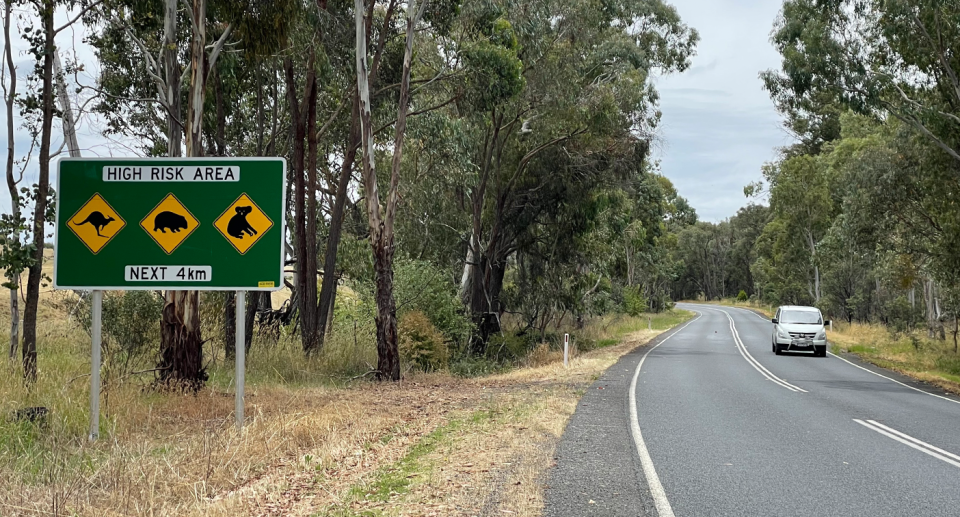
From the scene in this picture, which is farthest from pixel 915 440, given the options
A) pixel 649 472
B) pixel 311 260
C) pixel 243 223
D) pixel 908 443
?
pixel 311 260

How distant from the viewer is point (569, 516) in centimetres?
667

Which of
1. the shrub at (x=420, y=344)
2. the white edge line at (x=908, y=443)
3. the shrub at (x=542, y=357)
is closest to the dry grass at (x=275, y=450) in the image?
the white edge line at (x=908, y=443)

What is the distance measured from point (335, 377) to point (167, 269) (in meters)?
8.80

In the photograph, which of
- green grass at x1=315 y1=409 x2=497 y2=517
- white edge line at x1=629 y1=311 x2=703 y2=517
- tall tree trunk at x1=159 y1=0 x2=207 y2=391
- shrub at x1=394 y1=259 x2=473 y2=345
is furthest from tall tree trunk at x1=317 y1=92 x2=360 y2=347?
green grass at x1=315 y1=409 x2=497 y2=517

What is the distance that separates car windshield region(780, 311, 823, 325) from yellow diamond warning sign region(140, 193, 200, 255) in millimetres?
26001

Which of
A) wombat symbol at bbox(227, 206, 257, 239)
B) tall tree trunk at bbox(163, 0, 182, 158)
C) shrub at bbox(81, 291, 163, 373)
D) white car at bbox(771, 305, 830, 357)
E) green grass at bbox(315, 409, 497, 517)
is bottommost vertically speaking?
green grass at bbox(315, 409, 497, 517)

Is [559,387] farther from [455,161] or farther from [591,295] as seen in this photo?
[591,295]

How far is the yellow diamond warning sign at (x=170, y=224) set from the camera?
970 centimetres

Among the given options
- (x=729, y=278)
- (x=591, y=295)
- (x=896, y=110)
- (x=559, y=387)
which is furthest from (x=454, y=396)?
(x=729, y=278)

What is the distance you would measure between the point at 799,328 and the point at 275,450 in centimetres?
2589

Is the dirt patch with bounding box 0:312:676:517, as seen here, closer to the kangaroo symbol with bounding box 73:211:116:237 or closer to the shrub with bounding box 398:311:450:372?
the kangaroo symbol with bounding box 73:211:116:237

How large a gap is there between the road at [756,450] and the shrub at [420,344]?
4548 mm

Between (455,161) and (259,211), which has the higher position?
(455,161)

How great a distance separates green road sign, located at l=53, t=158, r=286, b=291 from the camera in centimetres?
957
